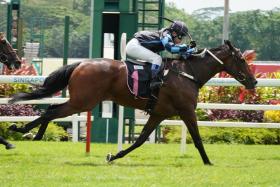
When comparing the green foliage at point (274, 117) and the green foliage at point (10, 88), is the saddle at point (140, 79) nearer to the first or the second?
the green foliage at point (10, 88)

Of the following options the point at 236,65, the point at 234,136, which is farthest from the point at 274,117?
the point at 236,65

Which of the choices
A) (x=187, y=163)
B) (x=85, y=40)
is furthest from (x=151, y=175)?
(x=85, y=40)

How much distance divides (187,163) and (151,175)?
1.80 m

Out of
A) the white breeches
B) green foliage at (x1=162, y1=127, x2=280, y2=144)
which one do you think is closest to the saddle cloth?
the white breeches

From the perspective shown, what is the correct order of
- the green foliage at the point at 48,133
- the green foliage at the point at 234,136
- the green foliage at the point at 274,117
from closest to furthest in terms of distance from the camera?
the green foliage at the point at 48,133
the green foliage at the point at 234,136
the green foliage at the point at 274,117

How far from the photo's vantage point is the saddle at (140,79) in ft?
34.7

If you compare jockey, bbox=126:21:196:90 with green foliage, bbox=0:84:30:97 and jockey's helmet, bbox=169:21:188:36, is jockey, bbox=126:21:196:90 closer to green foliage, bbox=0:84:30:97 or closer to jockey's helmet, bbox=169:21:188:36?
jockey's helmet, bbox=169:21:188:36

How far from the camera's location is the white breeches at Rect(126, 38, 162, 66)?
422 inches

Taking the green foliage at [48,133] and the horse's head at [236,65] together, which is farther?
the green foliage at [48,133]

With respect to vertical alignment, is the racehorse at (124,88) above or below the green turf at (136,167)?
above

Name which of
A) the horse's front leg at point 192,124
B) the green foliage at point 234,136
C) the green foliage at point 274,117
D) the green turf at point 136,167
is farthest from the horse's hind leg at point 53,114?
the green foliage at point 274,117

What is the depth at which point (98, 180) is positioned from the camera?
27.9ft

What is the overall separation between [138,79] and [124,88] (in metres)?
0.24

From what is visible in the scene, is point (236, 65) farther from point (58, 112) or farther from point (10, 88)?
point (10, 88)
